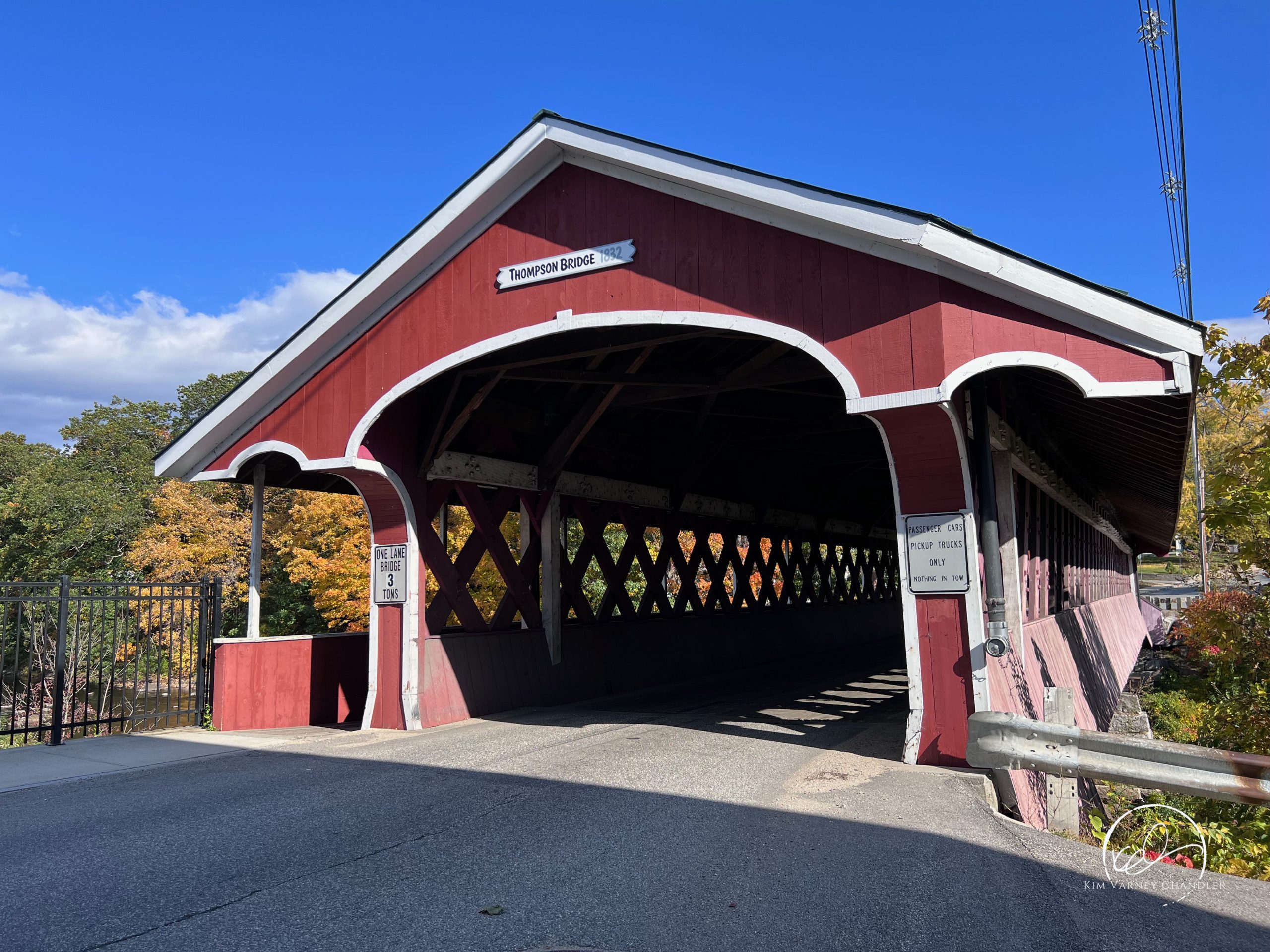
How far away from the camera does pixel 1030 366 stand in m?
6.78

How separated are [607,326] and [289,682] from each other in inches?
252

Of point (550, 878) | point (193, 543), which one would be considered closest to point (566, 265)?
point (550, 878)

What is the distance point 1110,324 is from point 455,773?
6139mm

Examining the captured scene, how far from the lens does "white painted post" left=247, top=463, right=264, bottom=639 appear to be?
10867mm

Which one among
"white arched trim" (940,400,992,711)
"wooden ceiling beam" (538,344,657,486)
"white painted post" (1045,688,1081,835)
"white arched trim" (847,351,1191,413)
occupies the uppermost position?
"wooden ceiling beam" (538,344,657,486)

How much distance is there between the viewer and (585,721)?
10.0 meters

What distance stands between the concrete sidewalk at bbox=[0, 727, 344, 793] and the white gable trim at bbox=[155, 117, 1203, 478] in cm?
308

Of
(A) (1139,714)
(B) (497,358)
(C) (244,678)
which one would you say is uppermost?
(B) (497,358)

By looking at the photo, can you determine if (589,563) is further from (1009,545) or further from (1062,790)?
(1062,790)

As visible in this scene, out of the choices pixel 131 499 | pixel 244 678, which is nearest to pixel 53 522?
pixel 131 499

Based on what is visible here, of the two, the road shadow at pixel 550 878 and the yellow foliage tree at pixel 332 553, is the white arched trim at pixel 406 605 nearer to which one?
the road shadow at pixel 550 878

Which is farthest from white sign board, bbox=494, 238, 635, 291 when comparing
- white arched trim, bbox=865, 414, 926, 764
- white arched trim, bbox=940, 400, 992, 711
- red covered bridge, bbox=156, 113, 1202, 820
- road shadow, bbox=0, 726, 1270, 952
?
road shadow, bbox=0, 726, 1270, 952

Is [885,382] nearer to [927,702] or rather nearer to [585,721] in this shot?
[927,702]

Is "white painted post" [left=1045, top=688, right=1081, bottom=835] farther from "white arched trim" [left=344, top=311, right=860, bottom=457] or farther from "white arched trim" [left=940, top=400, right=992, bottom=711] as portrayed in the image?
"white arched trim" [left=344, top=311, right=860, bottom=457]
